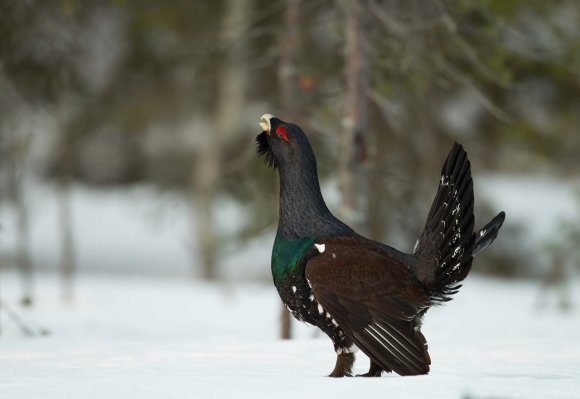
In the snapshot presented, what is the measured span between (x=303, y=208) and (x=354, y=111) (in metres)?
3.13

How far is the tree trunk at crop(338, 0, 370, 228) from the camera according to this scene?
928cm

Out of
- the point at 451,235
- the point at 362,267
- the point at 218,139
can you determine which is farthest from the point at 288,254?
the point at 218,139

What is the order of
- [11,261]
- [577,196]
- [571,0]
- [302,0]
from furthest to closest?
[11,261], [571,0], [577,196], [302,0]

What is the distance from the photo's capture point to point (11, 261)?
2416cm

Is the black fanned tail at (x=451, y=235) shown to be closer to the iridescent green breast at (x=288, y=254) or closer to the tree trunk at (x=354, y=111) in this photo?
the iridescent green breast at (x=288, y=254)

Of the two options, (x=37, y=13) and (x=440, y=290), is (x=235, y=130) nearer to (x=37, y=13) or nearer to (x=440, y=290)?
(x=37, y=13)

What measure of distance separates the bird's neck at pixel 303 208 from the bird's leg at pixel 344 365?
785 mm

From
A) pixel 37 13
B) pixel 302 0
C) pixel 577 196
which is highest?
pixel 37 13

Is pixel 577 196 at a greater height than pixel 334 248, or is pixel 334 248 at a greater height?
pixel 577 196

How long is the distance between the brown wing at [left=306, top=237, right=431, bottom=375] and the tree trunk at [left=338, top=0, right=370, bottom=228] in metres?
3.26

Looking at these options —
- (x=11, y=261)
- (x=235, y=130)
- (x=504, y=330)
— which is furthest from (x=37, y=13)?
(x=11, y=261)

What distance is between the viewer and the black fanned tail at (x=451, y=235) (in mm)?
6234

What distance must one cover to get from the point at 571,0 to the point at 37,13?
10308 millimetres

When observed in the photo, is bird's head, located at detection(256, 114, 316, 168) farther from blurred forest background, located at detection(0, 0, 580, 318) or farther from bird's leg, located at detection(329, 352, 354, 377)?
blurred forest background, located at detection(0, 0, 580, 318)
